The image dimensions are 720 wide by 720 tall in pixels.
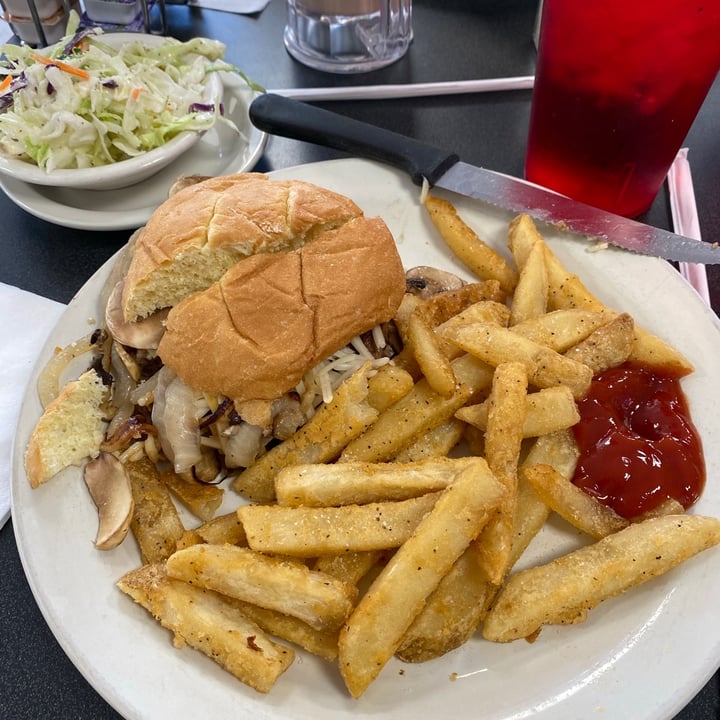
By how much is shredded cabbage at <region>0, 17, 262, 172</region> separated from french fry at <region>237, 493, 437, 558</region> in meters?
1.71

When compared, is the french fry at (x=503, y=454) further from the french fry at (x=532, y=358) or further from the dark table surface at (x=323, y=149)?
the dark table surface at (x=323, y=149)

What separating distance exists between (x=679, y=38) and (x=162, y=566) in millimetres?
2045

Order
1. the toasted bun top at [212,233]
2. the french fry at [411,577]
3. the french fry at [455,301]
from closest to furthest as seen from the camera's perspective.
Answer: the french fry at [411,577]
the toasted bun top at [212,233]
the french fry at [455,301]

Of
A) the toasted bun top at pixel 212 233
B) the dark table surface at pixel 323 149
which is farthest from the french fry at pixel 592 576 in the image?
the toasted bun top at pixel 212 233

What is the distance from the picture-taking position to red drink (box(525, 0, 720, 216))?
1.95 meters

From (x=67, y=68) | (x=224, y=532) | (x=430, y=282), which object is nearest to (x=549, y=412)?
(x=430, y=282)

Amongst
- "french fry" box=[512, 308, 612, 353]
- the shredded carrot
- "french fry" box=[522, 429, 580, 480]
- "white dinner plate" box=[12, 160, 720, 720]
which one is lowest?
"white dinner plate" box=[12, 160, 720, 720]

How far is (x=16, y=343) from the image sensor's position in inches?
89.6

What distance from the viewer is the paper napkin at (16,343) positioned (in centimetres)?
205

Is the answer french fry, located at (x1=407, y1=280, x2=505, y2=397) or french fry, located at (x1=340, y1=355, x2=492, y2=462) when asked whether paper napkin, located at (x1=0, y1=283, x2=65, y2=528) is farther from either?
french fry, located at (x1=407, y1=280, x2=505, y2=397)

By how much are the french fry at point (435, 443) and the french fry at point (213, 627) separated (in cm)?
Answer: 57

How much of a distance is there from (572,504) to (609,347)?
498 millimetres

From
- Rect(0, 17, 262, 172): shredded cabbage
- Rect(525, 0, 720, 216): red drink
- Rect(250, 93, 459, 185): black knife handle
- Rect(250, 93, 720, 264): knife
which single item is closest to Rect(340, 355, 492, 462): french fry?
Rect(250, 93, 720, 264): knife

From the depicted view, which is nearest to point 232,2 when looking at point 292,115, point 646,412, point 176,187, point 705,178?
point 292,115
